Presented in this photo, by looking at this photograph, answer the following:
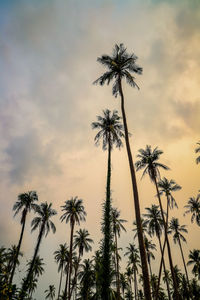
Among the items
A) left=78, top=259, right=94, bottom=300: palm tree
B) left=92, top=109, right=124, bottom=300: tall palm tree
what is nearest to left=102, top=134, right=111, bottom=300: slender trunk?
left=92, top=109, right=124, bottom=300: tall palm tree

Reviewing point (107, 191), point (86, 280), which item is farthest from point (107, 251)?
point (86, 280)

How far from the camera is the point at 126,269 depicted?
61.8 meters

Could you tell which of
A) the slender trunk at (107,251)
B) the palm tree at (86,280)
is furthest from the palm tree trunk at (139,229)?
the palm tree at (86,280)

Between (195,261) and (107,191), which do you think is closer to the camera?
(107,191)

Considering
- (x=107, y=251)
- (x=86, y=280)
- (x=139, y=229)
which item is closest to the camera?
(x=139, y=229)

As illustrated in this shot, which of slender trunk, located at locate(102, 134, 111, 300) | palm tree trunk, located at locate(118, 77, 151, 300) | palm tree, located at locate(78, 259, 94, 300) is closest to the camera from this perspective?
palm tree trunk, located at locate(118, 77, 151, 300)

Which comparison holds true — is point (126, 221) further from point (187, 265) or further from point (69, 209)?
point (187, 265)

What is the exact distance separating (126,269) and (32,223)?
1694 inches

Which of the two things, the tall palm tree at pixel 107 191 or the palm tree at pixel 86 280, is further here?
the palm tree at pixel 86 280

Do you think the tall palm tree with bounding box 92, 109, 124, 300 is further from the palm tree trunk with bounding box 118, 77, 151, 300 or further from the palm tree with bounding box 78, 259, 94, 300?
the palm tree with bounding box 78, 259, 94, 300

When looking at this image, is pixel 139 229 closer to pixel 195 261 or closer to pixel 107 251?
pixel 107 251

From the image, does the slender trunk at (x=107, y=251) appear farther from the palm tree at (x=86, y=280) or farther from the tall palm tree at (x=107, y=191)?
the palm tree at (x=86, y=280)

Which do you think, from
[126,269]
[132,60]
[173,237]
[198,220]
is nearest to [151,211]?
[198,220]

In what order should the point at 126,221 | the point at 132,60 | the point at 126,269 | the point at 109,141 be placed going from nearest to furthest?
Answer: the point at 132,60, the point at 109,141, the point at 126,221, the point at 126,269
